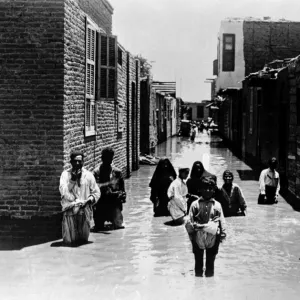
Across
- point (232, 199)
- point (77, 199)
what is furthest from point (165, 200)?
point (77, 199)

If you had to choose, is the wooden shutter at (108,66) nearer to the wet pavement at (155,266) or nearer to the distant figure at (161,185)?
the distant figure at (161,185)

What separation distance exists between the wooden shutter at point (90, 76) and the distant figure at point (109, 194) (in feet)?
5.16

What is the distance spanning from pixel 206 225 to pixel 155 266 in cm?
122

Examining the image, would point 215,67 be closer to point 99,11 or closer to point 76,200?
point 99,11

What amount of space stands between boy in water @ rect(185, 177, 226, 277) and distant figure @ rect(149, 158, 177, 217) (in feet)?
14.7

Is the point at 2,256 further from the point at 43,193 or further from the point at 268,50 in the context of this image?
the point at 268,50

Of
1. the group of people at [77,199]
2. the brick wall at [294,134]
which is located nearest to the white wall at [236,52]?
the brick wall at [294,134]

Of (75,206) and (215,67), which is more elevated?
(215,67)

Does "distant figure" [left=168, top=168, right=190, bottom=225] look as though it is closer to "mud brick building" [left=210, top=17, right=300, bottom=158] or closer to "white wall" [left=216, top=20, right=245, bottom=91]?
"mud brick building" [left=210, top=17, right=300, bottom=158]

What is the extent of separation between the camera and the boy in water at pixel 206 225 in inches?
256

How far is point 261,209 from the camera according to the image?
1237 centimetres

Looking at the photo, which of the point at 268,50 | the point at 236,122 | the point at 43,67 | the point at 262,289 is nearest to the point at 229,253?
the point at 262,289

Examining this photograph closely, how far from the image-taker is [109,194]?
9.70 metres

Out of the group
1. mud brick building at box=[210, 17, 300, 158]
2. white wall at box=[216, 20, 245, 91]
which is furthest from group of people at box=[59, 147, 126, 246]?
white wall at box=[216, 20, 245, 91]
